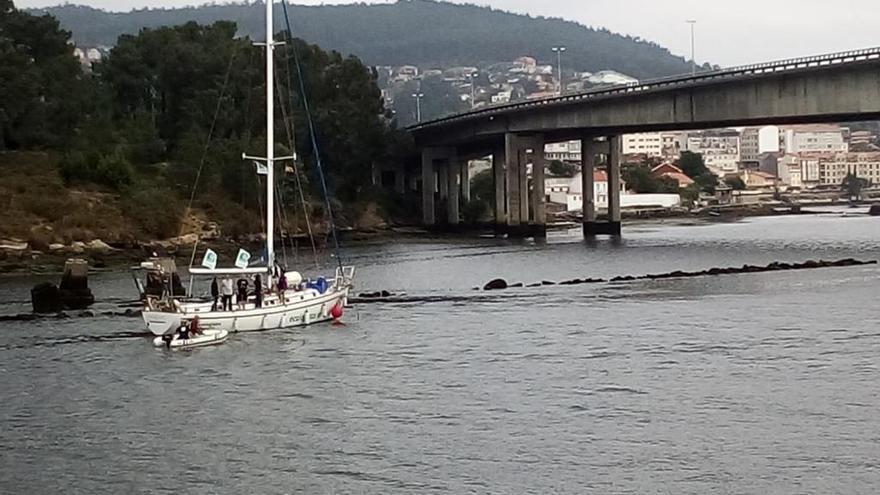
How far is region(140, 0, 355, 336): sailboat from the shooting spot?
181ft

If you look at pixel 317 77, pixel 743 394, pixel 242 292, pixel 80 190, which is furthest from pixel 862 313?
pixel 317 77

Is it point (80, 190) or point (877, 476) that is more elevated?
point (80, 190)

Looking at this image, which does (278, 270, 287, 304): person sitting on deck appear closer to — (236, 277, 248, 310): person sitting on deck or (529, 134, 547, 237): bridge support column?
(236, 277, 248, 310): person sitting on deck

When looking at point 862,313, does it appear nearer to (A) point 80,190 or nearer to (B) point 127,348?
(B) point 127,348

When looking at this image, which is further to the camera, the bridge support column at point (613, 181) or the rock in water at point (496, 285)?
the bridge support column at point (613, 181)

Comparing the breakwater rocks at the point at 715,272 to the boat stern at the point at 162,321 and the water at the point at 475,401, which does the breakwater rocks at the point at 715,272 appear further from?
the boat stern at the point at 162,321

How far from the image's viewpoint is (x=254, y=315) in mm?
56500

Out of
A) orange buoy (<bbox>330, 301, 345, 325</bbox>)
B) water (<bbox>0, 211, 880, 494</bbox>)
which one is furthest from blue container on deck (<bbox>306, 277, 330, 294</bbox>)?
water (<bbox>0, 211, 880, 494</bbox>)

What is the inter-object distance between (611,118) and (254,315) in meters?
77.1

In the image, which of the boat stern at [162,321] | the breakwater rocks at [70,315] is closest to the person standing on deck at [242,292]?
the boat stern at [162,321]

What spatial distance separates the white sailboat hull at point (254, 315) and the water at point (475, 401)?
70 centimetres

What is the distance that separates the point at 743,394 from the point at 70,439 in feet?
64.6

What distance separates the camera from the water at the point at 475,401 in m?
33.2

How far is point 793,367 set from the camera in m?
46.9
